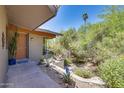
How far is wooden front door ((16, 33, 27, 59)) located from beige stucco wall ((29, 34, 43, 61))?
382 mm

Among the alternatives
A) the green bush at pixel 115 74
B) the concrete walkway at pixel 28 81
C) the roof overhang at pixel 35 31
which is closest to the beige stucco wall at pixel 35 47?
the roof overhang at pixel 35 31

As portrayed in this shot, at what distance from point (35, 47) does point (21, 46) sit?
1200 mm

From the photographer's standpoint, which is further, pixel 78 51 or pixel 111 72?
pixel 78 51

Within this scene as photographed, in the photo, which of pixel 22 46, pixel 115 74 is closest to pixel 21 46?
pixel 22 46

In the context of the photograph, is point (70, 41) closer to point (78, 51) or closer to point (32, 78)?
point (78, 51)

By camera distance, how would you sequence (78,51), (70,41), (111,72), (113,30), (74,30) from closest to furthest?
(111,72)
(113,30)
(78,51)
(70,41)
(74,30)

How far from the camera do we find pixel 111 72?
5.98m

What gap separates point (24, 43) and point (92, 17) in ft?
21.4

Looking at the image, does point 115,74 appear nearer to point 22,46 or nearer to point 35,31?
point 22,46

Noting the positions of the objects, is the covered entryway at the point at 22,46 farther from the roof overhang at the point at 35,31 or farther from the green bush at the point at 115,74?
the green bush at the point at 115,74

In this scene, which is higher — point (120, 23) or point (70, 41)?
point (120, 23)
